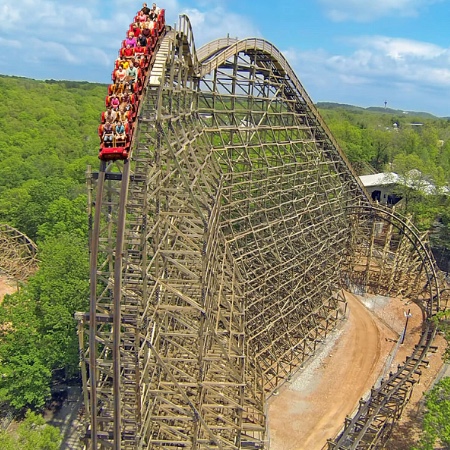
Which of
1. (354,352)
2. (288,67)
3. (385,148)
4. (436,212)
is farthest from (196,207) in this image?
(385,148)

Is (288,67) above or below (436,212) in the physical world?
above

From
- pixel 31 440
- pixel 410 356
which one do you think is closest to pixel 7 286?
pixel 31 440

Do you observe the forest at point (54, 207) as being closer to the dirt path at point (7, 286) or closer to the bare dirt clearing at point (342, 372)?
the dirt path at point (7, 286)

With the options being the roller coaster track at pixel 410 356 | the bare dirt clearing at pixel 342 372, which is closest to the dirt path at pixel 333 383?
the bare dirt clearing at pixel 342 372

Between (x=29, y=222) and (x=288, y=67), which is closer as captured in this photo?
(x=288, y=67)

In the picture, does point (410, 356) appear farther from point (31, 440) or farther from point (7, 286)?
point (7, 286)

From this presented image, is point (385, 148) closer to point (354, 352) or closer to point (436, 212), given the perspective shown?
point (436, 212)
